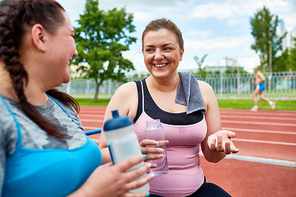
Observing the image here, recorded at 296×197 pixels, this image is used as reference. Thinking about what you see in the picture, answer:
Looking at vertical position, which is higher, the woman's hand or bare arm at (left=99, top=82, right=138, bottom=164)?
bare arm at (left=99, top=82, right=138, bottom=164)

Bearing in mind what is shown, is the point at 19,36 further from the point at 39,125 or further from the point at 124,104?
the point at 124,104

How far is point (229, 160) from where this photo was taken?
15.0ft

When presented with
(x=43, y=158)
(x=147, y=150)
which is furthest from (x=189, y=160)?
(x=43, y=158)

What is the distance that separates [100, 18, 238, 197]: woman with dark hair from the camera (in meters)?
1.80

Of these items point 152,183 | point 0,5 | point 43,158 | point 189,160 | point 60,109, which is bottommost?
point 152,183

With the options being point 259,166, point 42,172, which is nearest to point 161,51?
point 42,172

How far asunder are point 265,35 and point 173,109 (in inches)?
1914

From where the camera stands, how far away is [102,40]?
2050 cm

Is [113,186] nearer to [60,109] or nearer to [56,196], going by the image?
[56,196]

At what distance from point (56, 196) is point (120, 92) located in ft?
3.40

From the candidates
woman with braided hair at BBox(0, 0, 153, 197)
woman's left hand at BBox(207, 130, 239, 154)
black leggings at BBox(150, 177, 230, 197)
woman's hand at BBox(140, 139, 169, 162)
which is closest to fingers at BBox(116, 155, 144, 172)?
woman with braided hair at BBox(0, 0, 153, 197)

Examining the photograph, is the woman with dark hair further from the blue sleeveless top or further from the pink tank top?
the blue sleeveless top

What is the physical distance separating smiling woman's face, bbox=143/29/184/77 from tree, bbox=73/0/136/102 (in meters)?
→ 17.4

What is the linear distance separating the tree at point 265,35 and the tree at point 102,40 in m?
32.3
